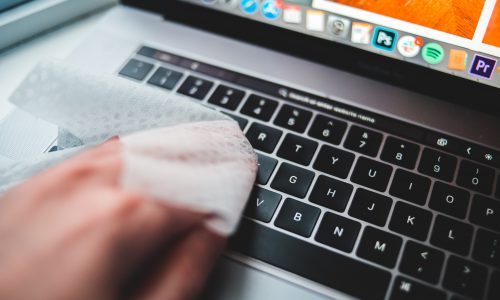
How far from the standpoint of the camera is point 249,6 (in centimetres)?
46

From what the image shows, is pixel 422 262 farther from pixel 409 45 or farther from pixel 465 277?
pixel 409 45

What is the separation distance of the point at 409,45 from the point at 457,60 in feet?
0.13

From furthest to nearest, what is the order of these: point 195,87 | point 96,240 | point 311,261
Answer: point 195,87 → point 311,261 → point 96,240

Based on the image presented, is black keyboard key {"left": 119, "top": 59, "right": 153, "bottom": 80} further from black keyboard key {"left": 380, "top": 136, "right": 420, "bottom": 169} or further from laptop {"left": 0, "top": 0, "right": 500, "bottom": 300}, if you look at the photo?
black keyboard key {"left": 380, "top": 136, "right": 420, "bottom": 169}

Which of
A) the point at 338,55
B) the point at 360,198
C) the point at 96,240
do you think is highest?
the point at 338,55

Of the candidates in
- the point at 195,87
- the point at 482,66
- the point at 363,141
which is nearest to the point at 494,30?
the point at 482,66

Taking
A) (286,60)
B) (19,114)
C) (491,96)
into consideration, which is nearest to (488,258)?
(491,96)

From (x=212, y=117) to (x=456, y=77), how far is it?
209 mm

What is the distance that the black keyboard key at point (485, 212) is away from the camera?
1.19 ft

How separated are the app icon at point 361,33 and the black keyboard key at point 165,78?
16cm

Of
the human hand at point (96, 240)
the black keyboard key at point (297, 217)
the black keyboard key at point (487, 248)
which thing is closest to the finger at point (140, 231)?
the human hand at point (96, 240)

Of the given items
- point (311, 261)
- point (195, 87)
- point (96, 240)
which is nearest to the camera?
point (96, 240)

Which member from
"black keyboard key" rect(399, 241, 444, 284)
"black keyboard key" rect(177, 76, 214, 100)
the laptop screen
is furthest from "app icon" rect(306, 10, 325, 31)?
"black keyboard key" rect(399, 241, 444, 284)

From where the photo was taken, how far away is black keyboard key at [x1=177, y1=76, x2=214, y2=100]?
0.45 m
